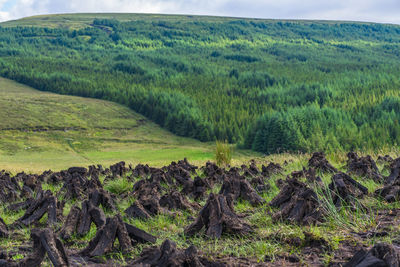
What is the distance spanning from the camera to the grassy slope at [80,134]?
55.9 metres

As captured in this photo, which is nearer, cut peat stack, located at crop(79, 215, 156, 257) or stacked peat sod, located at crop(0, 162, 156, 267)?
stacked peat sod, located at crop(0, 162, 156, 267)

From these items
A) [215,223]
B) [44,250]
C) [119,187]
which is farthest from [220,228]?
[119,187]

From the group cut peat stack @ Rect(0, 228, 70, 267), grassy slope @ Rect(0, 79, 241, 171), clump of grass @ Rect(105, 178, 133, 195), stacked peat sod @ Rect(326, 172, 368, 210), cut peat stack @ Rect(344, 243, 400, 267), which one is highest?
cut peat stack @ Rect(344, 243, 400, 267)

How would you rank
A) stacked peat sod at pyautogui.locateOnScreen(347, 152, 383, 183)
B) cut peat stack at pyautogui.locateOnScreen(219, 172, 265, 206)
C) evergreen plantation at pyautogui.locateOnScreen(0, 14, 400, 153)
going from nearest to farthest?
cut peat stack at pyautogui.locateOnScreen(219, 172, 265, 206)
stacked peat sod at pyautogui.locateOnScreen(347, 152, 383, 183)
evergreen plantation at pyautogui.locateOnScreen(0, 14, 400, 153)

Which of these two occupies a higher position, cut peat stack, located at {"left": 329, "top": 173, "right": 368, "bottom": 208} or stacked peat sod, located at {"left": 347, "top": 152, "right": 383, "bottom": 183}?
cut peat stack, located at {"left": 329, "top": 173, "right": 368, "bottom": 208}

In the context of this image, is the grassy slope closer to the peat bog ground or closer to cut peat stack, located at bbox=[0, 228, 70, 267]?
the peat bog ground

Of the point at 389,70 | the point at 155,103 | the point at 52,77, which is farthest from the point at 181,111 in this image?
the point at 389,70

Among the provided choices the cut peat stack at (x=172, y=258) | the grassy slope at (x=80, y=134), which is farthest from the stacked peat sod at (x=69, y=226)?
the grassy slope at (x=80, y=134)

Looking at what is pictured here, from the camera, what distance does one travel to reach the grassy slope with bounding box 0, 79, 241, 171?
55.9 meters

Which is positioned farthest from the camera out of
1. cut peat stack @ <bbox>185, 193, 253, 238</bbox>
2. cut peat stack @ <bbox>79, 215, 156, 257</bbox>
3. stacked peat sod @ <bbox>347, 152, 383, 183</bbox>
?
stacked peat sod @ <bbox>347, 152, 383, 183</bbox>

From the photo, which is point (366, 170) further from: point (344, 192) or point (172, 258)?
point (172, 258)

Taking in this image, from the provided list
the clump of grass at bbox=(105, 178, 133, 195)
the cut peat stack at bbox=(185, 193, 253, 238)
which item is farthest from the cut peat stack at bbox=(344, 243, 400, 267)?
the clump of grass at bbox=(105, 178, 133, 195)

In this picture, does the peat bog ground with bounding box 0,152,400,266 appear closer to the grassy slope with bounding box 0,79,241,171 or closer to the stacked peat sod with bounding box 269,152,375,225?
the stacked peat sod with bounding box 269,152,375,225

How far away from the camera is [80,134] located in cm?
6981
